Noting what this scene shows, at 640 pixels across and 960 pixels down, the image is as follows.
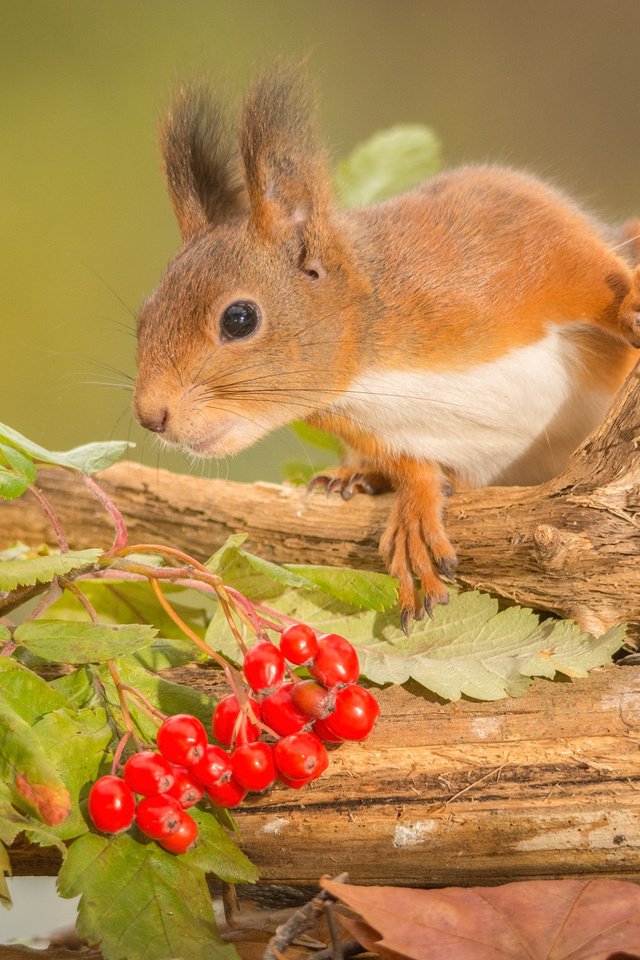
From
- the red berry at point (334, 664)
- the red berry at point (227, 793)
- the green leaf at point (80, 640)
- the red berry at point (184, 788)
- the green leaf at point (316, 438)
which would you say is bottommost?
the red berry at point (227, 793)

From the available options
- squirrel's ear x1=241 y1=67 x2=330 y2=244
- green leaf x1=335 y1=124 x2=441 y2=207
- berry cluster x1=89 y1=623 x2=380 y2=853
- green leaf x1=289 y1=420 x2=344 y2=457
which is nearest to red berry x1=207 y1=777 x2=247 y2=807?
berry cluster x1=89 y1=623 x2=380 y2=853

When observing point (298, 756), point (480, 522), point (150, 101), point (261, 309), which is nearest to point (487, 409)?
point (480, 522)

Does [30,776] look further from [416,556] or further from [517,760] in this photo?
[416,556]

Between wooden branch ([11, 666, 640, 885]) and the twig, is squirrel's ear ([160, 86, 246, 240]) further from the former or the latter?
the twig

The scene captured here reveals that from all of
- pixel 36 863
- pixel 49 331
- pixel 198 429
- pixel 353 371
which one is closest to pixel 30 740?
pixel 36 863

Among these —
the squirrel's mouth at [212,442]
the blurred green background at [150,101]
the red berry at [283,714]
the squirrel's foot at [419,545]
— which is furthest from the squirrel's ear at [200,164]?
the blurred green background at [150,101]

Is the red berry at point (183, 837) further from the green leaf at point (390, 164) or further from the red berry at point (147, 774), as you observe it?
the green leaf at point (390, 164)
